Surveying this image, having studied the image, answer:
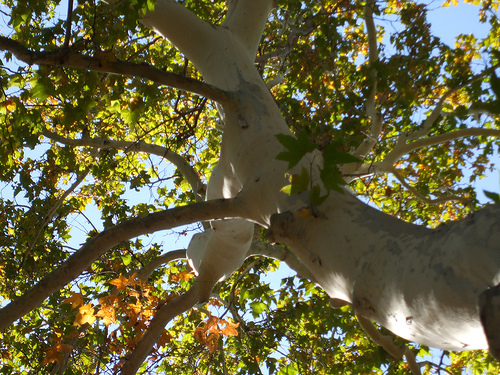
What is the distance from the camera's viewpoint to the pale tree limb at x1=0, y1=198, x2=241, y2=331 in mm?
Result: 1808

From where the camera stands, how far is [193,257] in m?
3.39

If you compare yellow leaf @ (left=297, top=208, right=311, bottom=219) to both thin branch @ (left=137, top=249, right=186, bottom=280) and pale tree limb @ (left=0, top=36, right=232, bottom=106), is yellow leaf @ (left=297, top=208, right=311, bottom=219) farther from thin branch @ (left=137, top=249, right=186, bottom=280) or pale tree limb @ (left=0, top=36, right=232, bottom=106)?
thin branch @ (left=137, top=249, right=186, bottom=280)

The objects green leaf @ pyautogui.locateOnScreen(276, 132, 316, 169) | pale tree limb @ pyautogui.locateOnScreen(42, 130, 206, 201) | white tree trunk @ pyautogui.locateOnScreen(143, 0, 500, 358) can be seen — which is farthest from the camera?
pale tree limb @ pyautogui.locateOnScreen(42, 130, 206, 201)

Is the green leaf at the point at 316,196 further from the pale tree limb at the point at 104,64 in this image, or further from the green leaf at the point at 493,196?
the pale tree limb at the point at 104,64

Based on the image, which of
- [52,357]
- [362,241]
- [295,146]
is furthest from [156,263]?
[362,241]

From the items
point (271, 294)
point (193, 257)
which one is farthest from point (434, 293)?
point (271, 294)

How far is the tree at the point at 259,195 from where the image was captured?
1154 millimetres

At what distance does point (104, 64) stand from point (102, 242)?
0.93 m

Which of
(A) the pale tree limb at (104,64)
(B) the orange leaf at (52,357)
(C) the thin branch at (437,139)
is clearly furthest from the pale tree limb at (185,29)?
(B) the orange leaf at (52,357)

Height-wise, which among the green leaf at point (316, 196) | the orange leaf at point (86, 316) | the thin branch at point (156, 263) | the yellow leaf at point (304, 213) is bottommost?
the yellow leaf at point (304, 213)

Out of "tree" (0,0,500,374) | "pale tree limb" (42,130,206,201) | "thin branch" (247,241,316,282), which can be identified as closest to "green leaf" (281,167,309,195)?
"tree" (0,0,500,374)

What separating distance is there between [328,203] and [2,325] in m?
1.42

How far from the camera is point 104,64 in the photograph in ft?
7.02

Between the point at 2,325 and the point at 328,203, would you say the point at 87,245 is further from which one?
the point at 328,203
